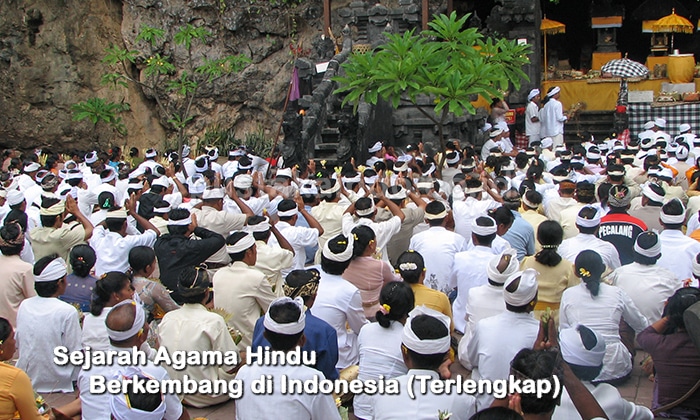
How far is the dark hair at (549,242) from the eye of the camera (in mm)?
7066

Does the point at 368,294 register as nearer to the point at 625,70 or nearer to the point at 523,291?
the point at 523,291

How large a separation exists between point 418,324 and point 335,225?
4.96 meters

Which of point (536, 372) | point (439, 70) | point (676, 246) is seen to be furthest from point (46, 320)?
point (439, 70)

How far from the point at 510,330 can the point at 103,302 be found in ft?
10.4

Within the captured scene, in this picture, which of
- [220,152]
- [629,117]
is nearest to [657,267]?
[629,117]

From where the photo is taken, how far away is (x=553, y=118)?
19.0 m

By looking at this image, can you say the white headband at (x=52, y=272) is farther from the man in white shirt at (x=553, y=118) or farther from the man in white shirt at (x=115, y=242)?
the man in white shirt at (x=553, y=118)

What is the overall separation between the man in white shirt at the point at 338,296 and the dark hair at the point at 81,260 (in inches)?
89.1

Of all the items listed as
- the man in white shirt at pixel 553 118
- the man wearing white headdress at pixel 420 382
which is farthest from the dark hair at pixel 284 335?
the man in white shirt at pixel 553 118

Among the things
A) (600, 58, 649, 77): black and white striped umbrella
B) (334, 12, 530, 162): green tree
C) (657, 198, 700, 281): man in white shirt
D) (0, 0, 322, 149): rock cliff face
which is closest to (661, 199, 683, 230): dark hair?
(657, 198, 700, 281): man in white shirt

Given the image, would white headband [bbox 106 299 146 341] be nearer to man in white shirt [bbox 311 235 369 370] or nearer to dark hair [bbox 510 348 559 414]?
man in white shirt [bbox 311 235 369 370]

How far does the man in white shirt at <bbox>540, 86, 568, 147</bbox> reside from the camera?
19.0m

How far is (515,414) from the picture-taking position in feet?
12.2

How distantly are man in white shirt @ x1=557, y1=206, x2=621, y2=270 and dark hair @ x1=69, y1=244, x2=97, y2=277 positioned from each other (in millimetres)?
4554
